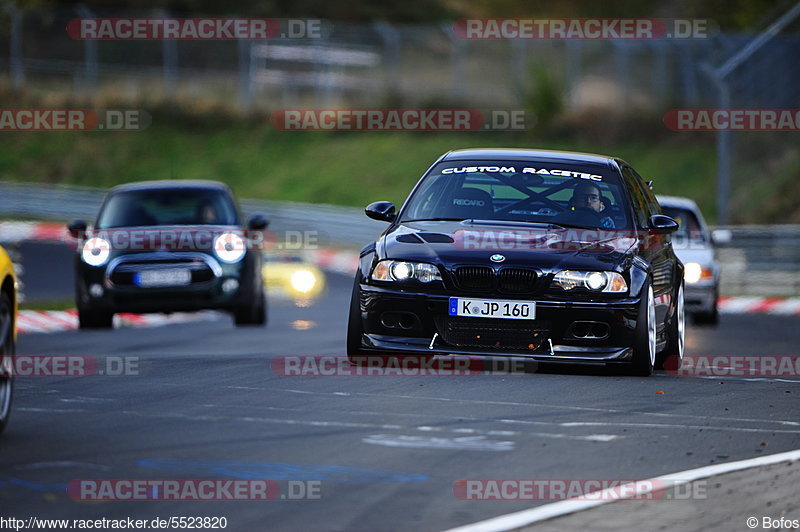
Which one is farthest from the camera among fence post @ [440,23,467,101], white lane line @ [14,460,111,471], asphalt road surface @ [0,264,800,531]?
fence post @ [440,23,467,101]

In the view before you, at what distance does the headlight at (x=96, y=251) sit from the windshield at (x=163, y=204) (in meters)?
0.42

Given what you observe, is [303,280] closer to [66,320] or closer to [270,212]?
[66,320]

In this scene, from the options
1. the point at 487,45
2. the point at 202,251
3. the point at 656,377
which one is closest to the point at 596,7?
the point at 487,45

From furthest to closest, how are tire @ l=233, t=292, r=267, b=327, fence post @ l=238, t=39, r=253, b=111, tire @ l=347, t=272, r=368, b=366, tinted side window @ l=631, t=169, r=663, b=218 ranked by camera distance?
fence post @ l=238, t=39, r=253, b=111, tire @ l=233, t=292, r=267, b=327, tinted side window @ l=631, t=169, r=663, b=218, tire @ l=347, t=272, r=368, b=366

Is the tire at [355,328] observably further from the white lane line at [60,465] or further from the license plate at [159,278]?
the license plate at [159,278]

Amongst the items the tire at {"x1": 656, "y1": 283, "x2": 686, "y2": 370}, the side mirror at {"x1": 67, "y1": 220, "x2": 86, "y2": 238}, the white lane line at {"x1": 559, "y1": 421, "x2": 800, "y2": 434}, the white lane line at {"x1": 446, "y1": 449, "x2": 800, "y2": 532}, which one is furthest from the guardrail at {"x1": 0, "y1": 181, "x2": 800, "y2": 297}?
the white lane line at {"x1": 446, "y1": 449, "x2": 800, "y2": 532}

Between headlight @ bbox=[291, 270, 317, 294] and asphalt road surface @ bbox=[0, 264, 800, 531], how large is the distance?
634 inches

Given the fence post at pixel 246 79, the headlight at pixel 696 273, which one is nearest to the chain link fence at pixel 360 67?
the fence post at pixel 246 79

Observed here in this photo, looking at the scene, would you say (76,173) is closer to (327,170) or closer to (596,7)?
(327,170)

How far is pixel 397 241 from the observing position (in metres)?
10.8

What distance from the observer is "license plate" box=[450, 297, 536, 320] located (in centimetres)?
1036

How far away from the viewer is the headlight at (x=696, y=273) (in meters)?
18.9

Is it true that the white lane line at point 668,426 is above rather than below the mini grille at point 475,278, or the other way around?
below

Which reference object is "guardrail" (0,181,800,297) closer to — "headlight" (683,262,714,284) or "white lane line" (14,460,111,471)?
"headlight" (683,262,714,284)
